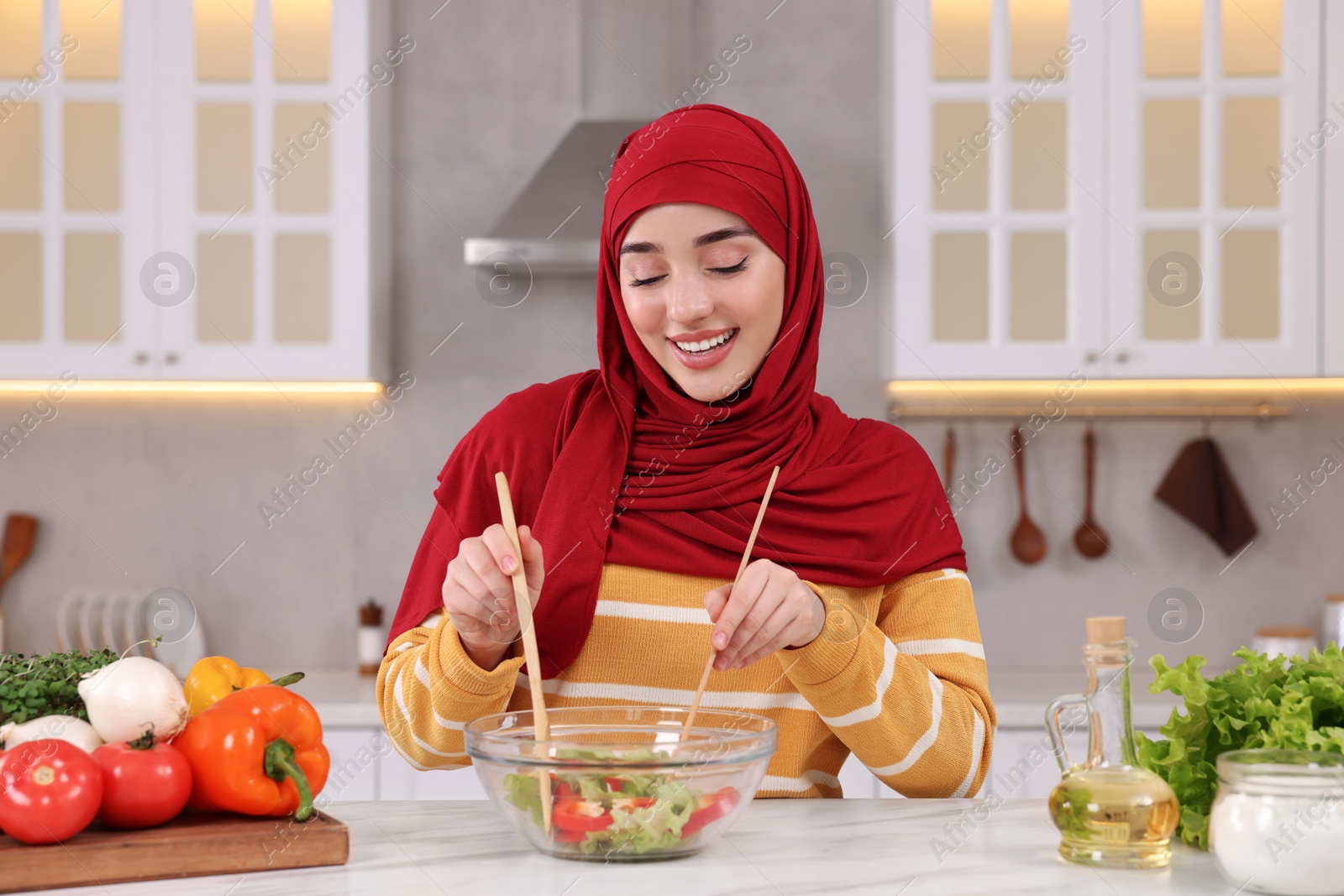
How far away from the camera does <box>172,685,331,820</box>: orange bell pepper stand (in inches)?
32.8

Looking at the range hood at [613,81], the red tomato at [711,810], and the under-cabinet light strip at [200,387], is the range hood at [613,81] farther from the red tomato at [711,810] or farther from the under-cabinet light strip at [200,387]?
the red tomato at [711,810]

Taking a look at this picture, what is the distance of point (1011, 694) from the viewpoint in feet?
8.10

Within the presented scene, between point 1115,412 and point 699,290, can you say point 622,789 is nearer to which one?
point 699,290

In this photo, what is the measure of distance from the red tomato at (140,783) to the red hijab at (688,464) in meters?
0.38

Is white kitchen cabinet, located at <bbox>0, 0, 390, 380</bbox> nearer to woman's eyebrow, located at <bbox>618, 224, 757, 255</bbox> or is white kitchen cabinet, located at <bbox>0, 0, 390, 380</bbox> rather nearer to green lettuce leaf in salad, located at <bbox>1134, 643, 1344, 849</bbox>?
woman's eyebrow, located at <bbox>618, 224, 757, 255</bbox>

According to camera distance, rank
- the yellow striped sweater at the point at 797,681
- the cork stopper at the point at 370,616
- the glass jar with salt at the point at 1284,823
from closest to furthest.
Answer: the glass jar with salt at the point at 1284,823, the yellow striped sweater at the point at 797,681, the cork stopper at the point at 370,616

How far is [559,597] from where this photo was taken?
119cm

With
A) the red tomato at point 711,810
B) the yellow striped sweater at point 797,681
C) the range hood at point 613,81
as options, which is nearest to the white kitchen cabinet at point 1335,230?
the range hood at point 613,81

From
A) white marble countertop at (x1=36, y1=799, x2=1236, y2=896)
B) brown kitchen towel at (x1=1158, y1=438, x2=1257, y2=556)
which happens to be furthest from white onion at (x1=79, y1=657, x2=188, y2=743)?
brown kitchen towel at (x1=1158, y1=438, x2=1257, y2=556)

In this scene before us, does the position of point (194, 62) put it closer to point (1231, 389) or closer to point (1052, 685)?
point (1052, 685)

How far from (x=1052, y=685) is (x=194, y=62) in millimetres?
2427

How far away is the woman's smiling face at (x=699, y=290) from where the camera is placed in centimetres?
118

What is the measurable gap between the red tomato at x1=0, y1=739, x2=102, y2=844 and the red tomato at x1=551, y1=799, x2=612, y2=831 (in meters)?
0.32

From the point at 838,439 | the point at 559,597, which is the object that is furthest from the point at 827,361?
the point at 559,597
